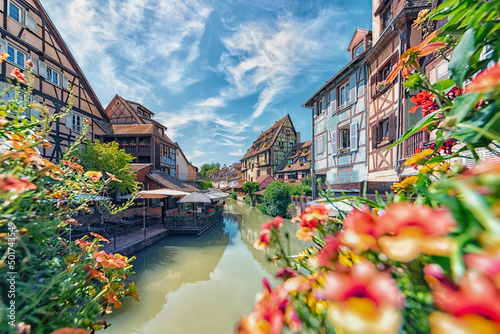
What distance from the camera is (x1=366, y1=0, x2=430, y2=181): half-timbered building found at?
23.4ft

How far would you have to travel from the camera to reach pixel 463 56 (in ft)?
2.79

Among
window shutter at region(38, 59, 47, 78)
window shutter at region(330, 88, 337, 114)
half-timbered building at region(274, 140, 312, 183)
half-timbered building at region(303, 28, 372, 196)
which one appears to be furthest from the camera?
half-timbered building at region(274, 140, 312, 183)

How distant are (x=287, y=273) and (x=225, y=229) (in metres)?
13.6

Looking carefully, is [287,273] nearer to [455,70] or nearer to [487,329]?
[487,329]

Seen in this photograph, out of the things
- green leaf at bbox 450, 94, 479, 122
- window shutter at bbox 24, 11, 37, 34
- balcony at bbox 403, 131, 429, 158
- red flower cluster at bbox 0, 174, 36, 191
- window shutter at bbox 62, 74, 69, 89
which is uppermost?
window shutter at bbox 24, 11, 37, 34

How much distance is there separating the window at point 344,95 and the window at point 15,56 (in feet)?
55.9

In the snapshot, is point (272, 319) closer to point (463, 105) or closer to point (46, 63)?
point (463, 105)

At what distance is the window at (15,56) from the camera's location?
31.0 ft

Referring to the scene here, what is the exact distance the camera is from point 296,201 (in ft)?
52.9

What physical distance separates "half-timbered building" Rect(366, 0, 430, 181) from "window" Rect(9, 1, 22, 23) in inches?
675

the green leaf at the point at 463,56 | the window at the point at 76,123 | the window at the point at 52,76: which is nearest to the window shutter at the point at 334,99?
the green leaf at the point at 463,56

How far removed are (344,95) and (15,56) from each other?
679 inches

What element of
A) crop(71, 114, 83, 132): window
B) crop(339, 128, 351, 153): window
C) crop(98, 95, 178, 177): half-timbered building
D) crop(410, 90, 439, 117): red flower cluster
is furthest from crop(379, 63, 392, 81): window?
crop(71, 114, 83, 132): window

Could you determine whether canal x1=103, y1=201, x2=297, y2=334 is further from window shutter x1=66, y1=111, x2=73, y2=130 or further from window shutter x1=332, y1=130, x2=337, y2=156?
window shutter x1=66, y1=111, x2=73, y2=130
